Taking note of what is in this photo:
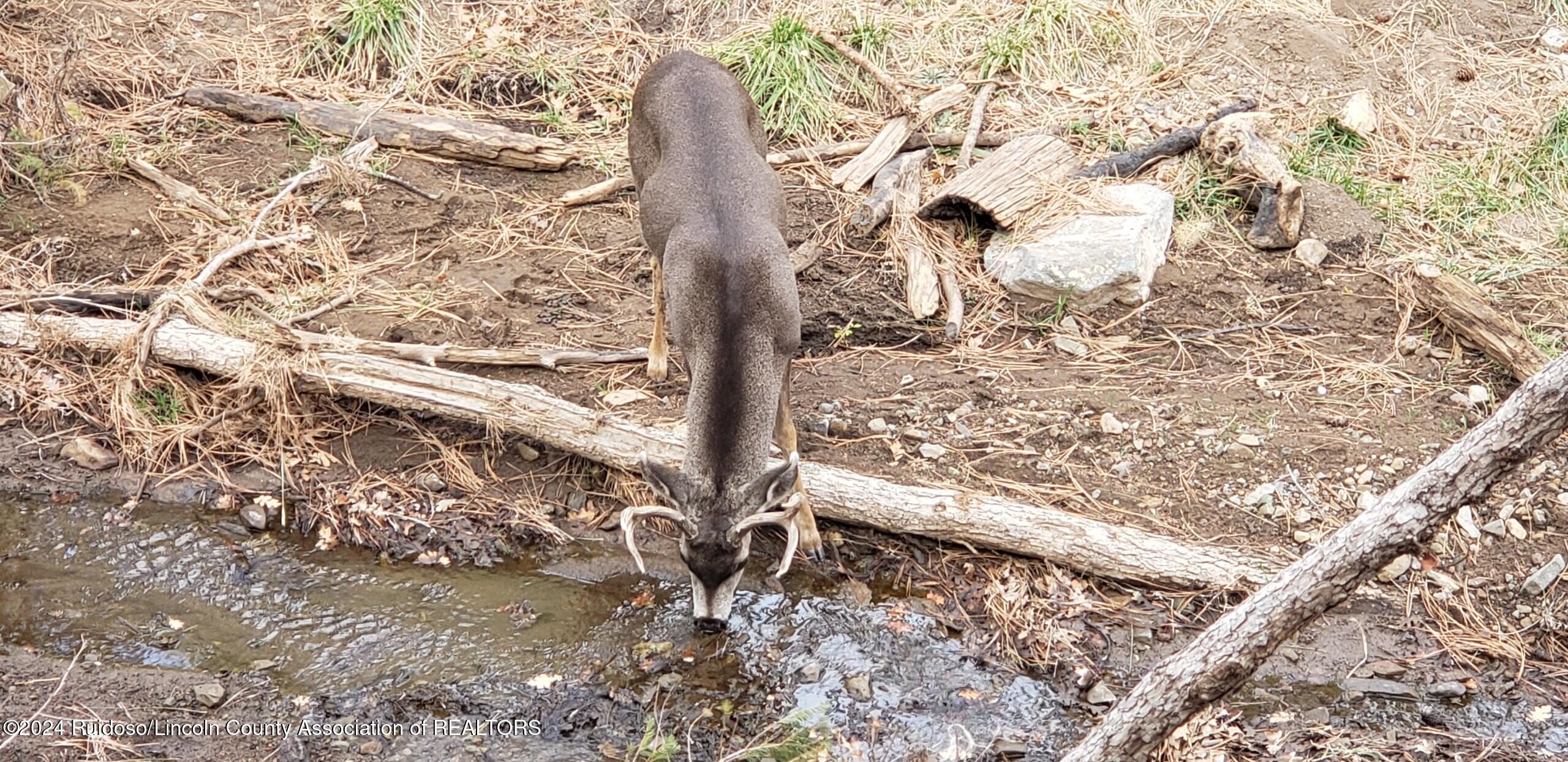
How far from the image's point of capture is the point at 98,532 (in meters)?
5.86

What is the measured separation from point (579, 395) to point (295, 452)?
1.36 m

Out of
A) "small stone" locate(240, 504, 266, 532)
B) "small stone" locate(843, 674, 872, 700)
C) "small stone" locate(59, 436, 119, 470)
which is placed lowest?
"small stone" locate(843, 674, 872, 700)

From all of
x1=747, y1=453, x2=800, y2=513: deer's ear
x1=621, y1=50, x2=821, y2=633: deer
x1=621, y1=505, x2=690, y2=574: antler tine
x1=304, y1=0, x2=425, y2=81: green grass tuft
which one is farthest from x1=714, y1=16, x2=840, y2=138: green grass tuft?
x1=621, y1=505, x2=690, y2=574: antler tine

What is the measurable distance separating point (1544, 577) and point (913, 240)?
3.51m

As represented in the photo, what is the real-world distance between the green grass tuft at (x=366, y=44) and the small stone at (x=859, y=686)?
19.2ft

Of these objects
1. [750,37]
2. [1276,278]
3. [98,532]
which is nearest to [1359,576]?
[1276,278]

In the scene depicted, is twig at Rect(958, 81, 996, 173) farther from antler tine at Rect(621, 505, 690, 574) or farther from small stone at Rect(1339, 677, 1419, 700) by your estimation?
small stone at Rect(1339, 677, 1419, 700)

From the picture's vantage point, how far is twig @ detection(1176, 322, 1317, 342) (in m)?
6.85

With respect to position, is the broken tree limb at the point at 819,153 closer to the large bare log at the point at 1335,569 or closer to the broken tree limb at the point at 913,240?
the broken tree limb at the point at 913,240

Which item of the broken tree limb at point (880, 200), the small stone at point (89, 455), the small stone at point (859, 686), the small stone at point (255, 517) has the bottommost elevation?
the small stone at point (859, 686)

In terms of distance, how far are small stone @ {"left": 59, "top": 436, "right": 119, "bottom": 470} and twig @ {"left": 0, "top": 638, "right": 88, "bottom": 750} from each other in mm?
1344

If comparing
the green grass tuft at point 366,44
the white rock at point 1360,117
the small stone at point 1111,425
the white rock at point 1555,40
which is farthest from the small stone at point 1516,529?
the green grass tuft at point 366,44

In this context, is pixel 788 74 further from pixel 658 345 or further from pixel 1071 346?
pixel 1071 346

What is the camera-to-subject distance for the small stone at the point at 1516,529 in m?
5.64
